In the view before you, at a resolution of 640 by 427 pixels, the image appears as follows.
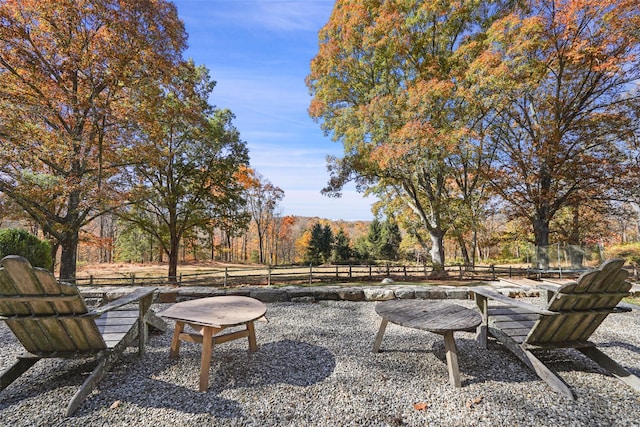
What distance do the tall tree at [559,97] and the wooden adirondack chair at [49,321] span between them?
9467mm

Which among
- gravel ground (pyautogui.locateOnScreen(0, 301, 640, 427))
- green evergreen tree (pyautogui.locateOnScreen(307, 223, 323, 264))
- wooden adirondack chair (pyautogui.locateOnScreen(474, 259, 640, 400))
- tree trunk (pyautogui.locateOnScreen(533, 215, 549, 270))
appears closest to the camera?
gravel ground (pyautogui.locateOnScreen(0, 301, 640, 427))

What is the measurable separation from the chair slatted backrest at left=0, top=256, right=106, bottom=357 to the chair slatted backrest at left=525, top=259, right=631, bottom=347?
376 cm

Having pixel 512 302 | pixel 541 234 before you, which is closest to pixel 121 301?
pixel 512 302

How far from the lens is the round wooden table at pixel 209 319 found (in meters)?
2.46

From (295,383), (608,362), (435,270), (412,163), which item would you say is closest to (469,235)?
(435,270)

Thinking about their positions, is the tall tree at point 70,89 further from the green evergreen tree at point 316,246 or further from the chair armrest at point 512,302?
the green evergreen tree at point 316,246

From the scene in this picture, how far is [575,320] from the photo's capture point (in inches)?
→ 99.4

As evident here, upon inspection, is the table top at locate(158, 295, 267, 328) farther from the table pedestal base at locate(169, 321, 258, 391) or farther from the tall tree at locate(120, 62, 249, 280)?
the tall tree at locate(120, 62, 249, 280)

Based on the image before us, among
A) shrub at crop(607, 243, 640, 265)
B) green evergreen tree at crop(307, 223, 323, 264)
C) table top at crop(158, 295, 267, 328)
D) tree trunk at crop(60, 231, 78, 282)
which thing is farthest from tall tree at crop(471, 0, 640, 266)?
green evergreen tree at crop(307, 223, 323, 264)

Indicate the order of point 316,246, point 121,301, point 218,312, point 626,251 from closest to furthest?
point 121,301, point 218,312, point 626,251, point 316,246

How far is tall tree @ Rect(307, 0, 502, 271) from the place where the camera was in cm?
849

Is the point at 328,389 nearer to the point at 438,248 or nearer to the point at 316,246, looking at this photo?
the point at 438,248

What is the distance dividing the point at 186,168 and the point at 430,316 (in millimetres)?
10564

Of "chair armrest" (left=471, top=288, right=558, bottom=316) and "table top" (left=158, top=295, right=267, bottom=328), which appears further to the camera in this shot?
"table top" (left=158, top=295, right=267, bottom=328)
